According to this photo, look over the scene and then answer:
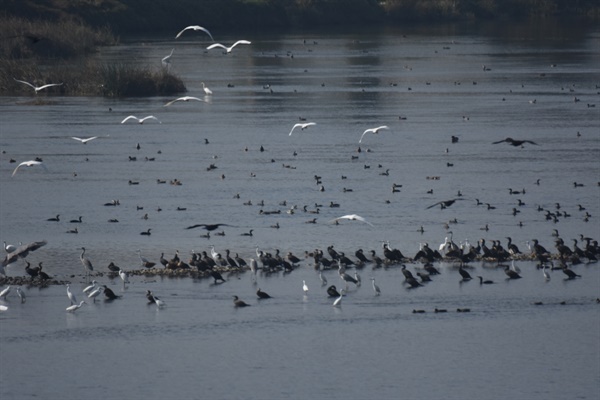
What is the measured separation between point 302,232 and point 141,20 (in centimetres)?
8076

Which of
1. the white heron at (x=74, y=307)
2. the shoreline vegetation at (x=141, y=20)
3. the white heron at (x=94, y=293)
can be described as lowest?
the shoreline vegetation at (x=141, y=20)

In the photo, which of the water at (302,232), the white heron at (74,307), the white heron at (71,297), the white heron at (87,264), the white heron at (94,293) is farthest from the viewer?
the white heron at (87,264)

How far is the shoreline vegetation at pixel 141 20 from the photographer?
7044 centimetres

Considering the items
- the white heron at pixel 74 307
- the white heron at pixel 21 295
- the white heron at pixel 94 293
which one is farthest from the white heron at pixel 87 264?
the white heron at pixel 74 307

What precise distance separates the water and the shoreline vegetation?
1.68 m

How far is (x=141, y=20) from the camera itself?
113438 mm

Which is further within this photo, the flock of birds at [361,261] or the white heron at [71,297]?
the flock of birds at [361,261]

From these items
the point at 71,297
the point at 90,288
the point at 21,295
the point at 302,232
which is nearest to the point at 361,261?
the point at 302,232

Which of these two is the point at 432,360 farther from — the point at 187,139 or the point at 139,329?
the point at 187,139

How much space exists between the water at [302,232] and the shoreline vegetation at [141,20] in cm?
168

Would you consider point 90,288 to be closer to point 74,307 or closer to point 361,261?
point 74,307

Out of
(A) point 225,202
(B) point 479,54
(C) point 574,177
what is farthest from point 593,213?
(B) point 479,54

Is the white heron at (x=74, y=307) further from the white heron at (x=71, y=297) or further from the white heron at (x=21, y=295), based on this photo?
the white heron at (x=21, y=295)

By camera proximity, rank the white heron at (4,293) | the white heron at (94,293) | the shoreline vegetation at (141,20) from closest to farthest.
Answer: the white heron at (94,293) < the white heron at (4,293) < the shoreline vegetation at (141,20)
